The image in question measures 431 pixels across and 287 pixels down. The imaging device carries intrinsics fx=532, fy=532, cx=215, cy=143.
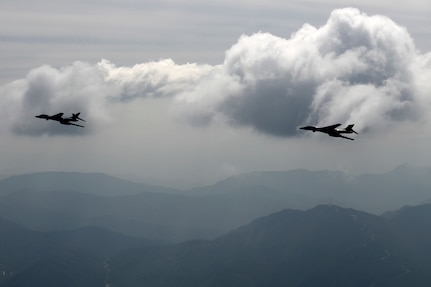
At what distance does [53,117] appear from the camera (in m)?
95.5

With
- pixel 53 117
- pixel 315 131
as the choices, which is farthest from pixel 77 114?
pixel 315 131

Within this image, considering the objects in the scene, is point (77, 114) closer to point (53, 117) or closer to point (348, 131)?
point (53, 117)

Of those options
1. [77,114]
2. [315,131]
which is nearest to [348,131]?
[315,131]

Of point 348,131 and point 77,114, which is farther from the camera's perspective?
point 77,114

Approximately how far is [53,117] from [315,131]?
152 ft

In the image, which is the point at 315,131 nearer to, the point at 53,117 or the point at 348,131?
the point at 348,131

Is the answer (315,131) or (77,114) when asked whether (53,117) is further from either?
(315,131)

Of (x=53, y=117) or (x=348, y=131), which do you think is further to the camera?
(x=53, y=117)

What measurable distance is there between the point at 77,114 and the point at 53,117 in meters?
5.13

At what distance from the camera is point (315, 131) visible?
89.6m

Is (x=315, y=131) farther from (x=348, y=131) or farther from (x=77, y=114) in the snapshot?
(x=77, y=114)

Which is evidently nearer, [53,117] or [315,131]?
[315,131]

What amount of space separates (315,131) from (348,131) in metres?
5.95

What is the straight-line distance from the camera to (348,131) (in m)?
85.9
